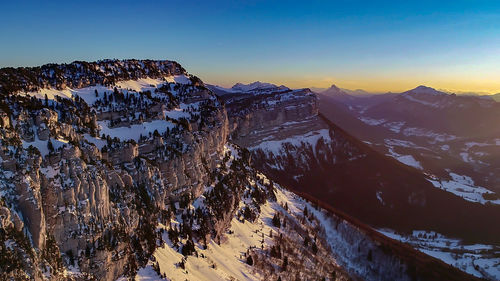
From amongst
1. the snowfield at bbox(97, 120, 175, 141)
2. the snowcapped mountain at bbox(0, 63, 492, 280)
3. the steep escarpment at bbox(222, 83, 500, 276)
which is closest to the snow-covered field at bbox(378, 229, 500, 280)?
the steep escarpment at bbox(222, 83, 500, 276)

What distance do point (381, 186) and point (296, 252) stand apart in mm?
100652

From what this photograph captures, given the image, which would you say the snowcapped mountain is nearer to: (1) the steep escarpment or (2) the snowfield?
(2) the snowfield

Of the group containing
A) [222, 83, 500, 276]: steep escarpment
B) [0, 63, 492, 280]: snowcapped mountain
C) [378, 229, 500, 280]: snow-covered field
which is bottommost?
[378, 229, 500, 280]: snow-covered field

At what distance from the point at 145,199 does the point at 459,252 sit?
134746 mm

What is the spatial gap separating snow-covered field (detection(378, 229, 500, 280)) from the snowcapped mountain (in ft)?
47.9

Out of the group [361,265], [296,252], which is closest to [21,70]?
[296,252]

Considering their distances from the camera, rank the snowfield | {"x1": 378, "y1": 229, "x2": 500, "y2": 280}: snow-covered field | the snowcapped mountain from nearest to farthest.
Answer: the snowcapped mountain < the snowfield < {"x1": 378, "y1": 229, "x2": 500, "y2": 280}: snow-covered field

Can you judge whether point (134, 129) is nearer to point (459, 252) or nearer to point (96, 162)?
point (96, 162)

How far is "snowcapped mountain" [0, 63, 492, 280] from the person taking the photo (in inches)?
1827

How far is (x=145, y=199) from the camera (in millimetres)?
71062

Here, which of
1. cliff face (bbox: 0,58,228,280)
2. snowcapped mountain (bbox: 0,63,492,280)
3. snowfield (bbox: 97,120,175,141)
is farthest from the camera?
snowfield (bbox: 97,120,175,141)

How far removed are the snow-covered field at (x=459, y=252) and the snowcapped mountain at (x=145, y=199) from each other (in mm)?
14599

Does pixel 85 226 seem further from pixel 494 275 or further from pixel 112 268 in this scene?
pixel 494 275

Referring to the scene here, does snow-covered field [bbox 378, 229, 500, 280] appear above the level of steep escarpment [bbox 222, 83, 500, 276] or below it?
below
